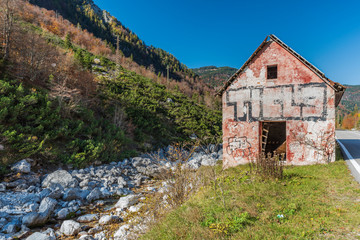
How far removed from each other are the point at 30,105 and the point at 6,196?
21.4 ft

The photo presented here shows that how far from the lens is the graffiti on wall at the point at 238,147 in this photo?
11.2m

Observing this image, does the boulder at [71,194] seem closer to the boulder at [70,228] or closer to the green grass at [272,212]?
the boulder at [70,228]

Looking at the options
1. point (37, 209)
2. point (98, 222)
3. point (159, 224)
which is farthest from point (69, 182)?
point (159, 224)

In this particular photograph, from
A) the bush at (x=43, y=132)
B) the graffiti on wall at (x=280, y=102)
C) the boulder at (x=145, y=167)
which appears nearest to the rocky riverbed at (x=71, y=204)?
the bush at (x=43, y=132)

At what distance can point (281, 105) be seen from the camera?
412 inches

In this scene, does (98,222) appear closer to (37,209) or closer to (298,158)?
(37,209)

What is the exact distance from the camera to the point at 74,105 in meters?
14.7

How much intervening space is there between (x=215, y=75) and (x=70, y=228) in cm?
13165

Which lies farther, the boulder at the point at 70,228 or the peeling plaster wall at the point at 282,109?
the peeling plaster wall at the point at 282,109

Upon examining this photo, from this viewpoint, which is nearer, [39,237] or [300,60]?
[39,237]

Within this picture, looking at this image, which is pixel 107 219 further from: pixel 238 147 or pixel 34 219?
pixel 238 147

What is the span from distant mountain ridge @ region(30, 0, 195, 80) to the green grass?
58.3 metres

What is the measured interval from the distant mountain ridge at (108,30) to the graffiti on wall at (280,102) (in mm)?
52397

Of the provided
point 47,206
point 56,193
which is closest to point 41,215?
point 47,206
